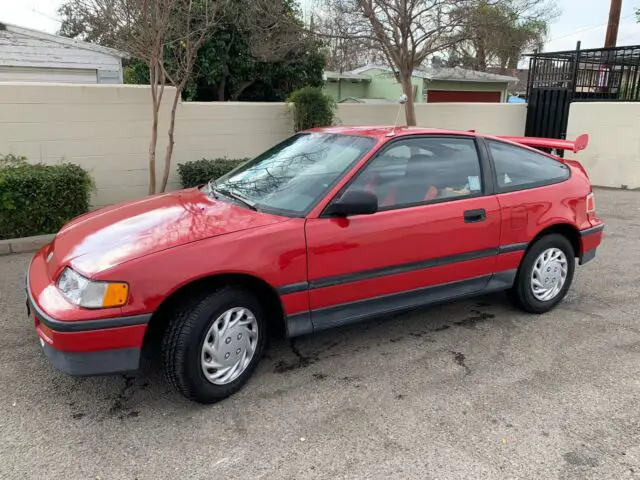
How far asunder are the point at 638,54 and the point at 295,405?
38.0ft

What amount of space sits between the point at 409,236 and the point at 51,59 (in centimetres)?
1070

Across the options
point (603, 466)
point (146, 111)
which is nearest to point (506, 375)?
point (603, 466)

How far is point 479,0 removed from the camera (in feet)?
28.7

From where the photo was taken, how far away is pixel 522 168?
437 centimetres

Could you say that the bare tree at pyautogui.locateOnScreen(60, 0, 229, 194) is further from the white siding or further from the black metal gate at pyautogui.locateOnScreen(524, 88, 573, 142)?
the black metal gate at pyautogui.locateOnScreen(524, 88, 573, 142)

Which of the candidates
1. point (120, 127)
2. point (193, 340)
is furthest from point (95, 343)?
point (120, 127)

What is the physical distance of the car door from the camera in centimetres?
339

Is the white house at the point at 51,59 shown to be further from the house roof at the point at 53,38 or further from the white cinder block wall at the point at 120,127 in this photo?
the white cinder block wall at the point at 120,127

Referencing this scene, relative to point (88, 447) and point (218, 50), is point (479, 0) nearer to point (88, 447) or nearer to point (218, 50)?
point (218, 50)

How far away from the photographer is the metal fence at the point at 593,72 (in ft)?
38.0

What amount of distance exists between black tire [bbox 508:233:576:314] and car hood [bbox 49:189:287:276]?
214cm

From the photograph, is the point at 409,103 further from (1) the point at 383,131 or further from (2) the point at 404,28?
(1) the point at 383,131

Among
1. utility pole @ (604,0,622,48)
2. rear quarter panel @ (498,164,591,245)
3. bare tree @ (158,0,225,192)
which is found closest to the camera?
rear quarter panel @ (498,164,591,245)

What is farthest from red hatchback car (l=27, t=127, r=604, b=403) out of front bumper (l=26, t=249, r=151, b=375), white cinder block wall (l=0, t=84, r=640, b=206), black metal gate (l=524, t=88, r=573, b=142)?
black metal gate (l=524, t=88, r=573, b=142)
